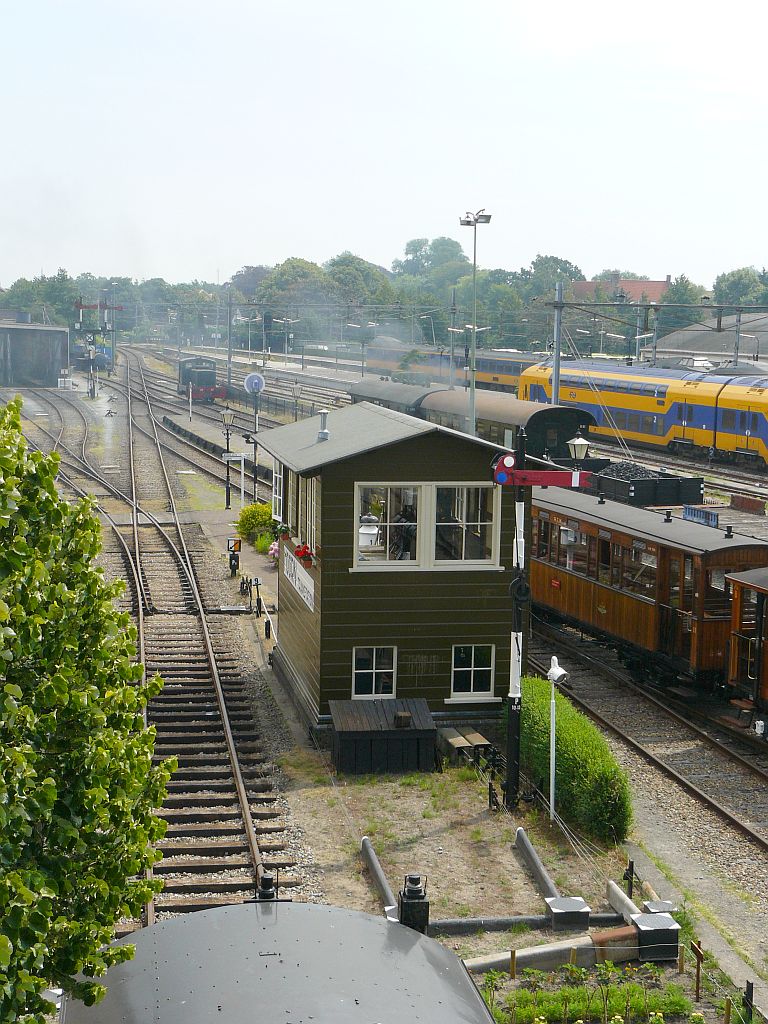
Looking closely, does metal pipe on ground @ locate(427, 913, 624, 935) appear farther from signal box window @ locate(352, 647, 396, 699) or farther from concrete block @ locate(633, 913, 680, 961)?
signal box window @ locate(352, 647, 396, 699)

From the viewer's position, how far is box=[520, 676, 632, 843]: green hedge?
14.6 m

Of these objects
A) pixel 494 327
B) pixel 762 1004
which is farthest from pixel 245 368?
pixel 762 1004

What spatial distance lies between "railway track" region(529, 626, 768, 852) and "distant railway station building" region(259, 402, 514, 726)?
266cm

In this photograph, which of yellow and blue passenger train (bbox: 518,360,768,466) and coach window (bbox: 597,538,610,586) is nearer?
coach window (bbox: 597,538,610,586)

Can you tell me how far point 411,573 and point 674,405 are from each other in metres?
33.6

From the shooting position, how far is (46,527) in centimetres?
718

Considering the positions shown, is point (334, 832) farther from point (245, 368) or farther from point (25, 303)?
point (25, 303)

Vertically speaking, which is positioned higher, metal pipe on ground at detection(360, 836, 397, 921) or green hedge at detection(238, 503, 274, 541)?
green hedge at detection(238, 503, 274, 541)

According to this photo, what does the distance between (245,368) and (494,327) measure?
27.0 m

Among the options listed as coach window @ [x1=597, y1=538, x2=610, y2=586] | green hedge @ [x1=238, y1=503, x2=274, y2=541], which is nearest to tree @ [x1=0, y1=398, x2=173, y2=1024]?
coach window @ [x1=597, y1=538, x2=610, y2=586]

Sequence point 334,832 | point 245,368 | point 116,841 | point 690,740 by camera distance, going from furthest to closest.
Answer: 1. point 245,368
2. point 690,740
3. point 334,832
4. point 116,841

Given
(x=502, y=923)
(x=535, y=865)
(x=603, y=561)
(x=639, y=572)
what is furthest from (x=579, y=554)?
(x=502, y=923)

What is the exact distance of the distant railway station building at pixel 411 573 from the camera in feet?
59.6

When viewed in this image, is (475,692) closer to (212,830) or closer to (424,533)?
(424,533)
